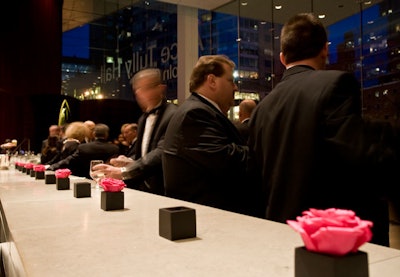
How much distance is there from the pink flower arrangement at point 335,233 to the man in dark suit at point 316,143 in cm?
82

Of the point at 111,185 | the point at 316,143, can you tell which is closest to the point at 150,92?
the point at 111,185

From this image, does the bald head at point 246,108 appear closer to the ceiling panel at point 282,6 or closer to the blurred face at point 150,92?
the blurred face at point 150,92

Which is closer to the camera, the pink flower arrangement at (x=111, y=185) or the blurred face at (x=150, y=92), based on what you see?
the pink flower arrangement at (x=111, y=185)

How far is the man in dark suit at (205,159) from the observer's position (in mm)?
1897

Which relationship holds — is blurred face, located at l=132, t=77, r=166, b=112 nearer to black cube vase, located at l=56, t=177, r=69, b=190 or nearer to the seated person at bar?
black cube vase, located at l=56, t=177, r=69, b=190

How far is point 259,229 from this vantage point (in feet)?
3.60

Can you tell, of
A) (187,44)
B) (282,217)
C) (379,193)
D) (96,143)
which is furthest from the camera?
(187,44)

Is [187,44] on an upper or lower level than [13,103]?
upper

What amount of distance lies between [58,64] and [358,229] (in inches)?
406

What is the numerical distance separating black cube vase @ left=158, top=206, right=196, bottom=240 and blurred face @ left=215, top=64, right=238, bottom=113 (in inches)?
47.2

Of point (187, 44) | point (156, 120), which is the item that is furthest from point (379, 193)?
point (187, 44)

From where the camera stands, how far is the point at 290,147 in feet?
4.99

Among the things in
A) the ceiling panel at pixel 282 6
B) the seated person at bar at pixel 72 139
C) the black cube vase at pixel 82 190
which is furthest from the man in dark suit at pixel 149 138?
the ceiling panel at pixel 282 6

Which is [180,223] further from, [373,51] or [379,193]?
[373,51]
